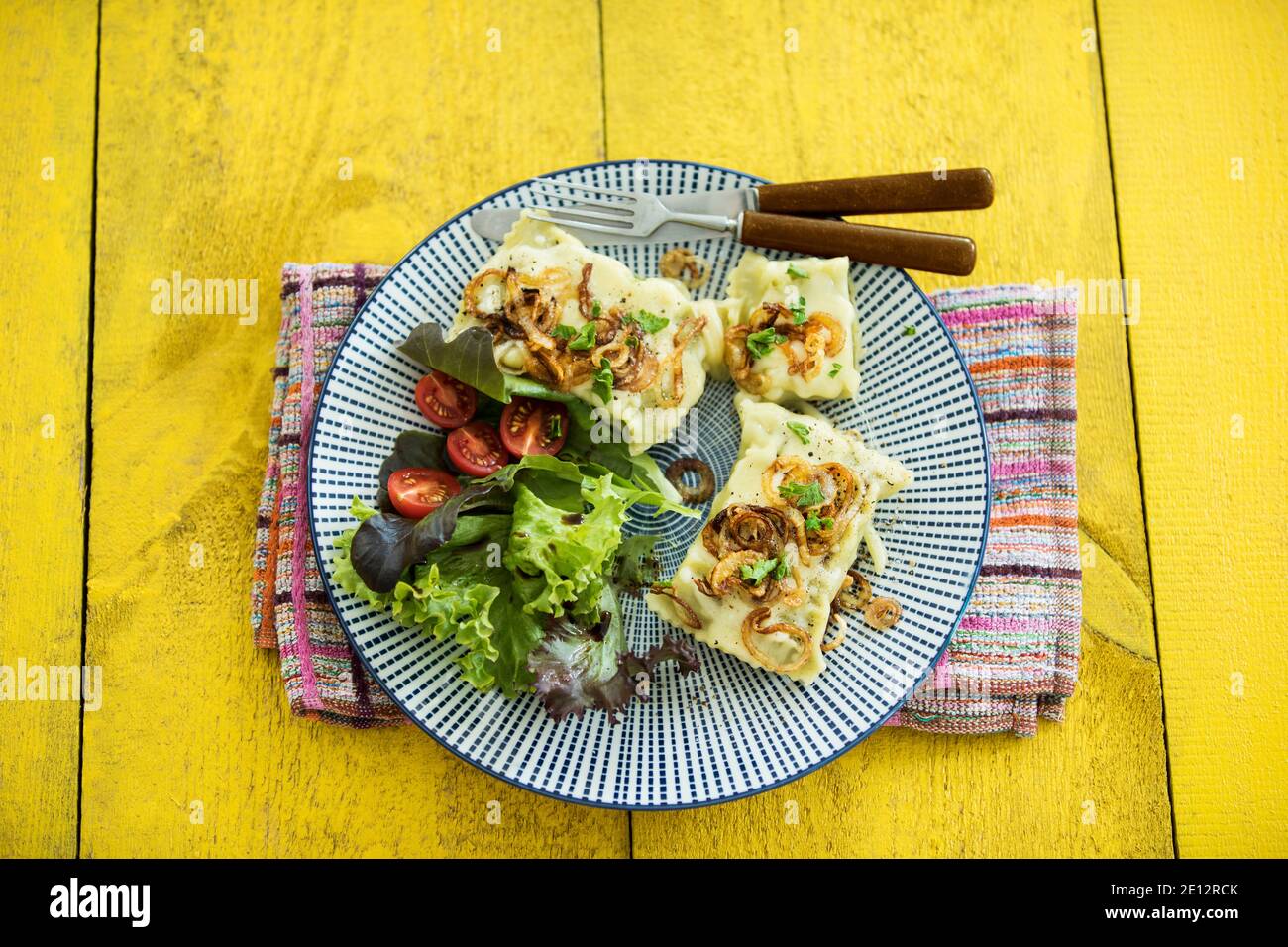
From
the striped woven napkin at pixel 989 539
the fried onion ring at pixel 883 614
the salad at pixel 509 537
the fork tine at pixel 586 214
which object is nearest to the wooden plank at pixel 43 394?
the striped woven napkin at pixel 989 539

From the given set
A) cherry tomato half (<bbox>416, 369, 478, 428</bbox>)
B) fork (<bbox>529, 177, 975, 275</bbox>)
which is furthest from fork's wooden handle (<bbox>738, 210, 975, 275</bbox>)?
cherry tomato half (<bbox>416, 369, 478, 428</bbox>)

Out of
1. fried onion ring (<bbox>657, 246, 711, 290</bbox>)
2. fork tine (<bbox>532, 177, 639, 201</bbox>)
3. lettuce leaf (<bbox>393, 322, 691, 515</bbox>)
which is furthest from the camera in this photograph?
fried onion ring (<bbox>657, 246, 711, 290</bbox>)

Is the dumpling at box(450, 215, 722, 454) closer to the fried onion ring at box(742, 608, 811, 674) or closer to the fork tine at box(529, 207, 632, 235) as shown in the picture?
the fork tine at box(529, 207, 632, 235)

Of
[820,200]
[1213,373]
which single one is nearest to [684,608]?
[820,200]

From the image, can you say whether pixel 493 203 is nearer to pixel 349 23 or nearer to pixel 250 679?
pixel 349 23

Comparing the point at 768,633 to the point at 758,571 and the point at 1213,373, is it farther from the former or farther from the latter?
the point at 1213,373

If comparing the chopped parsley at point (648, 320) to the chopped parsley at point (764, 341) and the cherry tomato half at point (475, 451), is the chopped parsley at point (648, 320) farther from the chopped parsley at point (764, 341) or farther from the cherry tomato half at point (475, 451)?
the cherry tomato half at point (475, 451)

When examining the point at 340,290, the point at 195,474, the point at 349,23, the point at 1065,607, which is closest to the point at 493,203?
the point at 340,290
